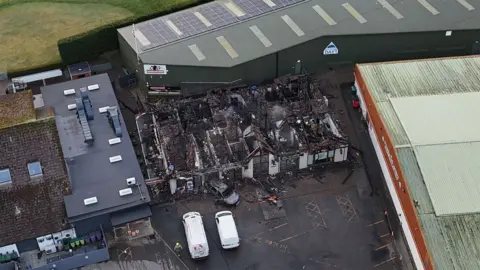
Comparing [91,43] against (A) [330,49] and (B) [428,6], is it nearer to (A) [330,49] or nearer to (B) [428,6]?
(A) [330,49]

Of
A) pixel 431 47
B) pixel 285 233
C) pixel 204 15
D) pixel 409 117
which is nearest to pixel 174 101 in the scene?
pixel 204 15

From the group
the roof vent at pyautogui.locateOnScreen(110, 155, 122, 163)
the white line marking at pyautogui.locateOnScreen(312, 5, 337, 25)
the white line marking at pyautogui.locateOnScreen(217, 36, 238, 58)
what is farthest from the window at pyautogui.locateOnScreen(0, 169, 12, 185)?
the white line marking at pyautogui.locateOnScreen(312, 5, 337, 25)

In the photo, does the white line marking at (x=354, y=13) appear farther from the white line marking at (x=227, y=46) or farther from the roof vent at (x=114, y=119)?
the roof vent at (x=114, y=119)

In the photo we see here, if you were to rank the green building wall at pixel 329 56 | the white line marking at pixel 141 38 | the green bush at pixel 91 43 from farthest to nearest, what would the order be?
the green bush at pixel 91 43 → the white line marking at pixel 141 38 → the green building wall at pixel 329 56

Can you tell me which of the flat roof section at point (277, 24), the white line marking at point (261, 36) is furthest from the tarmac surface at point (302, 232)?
the white line marking at point (261, 36)

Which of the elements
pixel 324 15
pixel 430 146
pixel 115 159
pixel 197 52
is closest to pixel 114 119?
pixel 115 159
